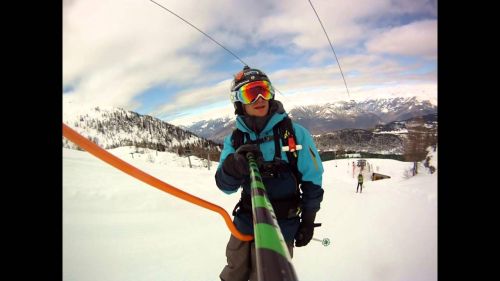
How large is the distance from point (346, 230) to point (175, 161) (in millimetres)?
21754

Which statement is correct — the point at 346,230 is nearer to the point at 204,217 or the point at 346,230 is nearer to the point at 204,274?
the point at 204,217

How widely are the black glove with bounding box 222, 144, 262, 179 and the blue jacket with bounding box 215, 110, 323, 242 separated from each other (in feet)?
0.40

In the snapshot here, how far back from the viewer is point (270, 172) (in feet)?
6.59

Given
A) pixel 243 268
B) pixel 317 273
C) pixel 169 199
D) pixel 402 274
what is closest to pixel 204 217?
pixel 169 199

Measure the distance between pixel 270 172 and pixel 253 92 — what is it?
0.68 meters

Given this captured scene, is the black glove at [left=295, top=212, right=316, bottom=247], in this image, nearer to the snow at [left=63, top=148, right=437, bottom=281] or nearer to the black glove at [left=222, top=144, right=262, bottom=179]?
the black glove at [left=222, top=144, right=262, bottom=179]

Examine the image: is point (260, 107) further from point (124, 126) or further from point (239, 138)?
point (124, 126)

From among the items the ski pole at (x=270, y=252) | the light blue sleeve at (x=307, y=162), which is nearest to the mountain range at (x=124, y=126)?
the light blue sleeve at (x=307, y=162)

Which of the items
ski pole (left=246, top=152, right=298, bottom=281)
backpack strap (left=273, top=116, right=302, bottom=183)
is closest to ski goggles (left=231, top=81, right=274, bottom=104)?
backpack strap (left=273, top=116, right=302, bottom=183)

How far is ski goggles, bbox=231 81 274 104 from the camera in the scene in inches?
88.7

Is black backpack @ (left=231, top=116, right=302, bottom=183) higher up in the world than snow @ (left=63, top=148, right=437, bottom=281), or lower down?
higher up

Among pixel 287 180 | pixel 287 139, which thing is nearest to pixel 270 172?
pixel 287 180

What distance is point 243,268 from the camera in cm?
206

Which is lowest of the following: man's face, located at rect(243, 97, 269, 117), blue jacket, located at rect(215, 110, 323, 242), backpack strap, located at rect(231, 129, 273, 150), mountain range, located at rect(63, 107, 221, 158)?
blue jacket, located at rect(215, 110, 323, 242)
